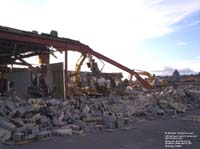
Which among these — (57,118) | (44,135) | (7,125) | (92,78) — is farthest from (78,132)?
(92,78)

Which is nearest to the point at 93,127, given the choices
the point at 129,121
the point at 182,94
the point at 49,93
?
the point at 129,121

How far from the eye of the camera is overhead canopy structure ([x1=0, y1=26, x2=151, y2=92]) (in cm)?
1724

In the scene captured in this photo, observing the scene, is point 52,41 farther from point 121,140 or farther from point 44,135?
point 121,140

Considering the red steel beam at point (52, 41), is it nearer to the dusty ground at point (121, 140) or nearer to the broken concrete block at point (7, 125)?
the broken concrete block at point (7, 125)

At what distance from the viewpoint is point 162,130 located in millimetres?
12070

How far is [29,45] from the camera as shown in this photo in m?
20.5

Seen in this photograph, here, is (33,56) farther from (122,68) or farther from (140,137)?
(140,137)

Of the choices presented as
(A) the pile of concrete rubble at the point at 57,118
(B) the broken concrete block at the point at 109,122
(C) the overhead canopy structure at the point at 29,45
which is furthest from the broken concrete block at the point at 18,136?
(C) the overhead canopy structure at the point at 29,45

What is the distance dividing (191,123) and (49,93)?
37.0 feet

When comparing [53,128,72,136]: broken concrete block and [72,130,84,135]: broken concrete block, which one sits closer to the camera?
[53,128,72,136]: broken concrete block

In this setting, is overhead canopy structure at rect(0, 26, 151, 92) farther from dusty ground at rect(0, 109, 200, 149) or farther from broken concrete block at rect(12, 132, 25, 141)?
dusty ground at rect(0, 109, 200, 149)

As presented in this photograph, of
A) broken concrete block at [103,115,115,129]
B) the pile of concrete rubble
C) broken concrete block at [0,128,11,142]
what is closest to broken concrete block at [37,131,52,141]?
the pile of concrete rubble

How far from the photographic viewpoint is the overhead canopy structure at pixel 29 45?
1724 cm

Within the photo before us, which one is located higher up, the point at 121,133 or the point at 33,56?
the point at 33,56
